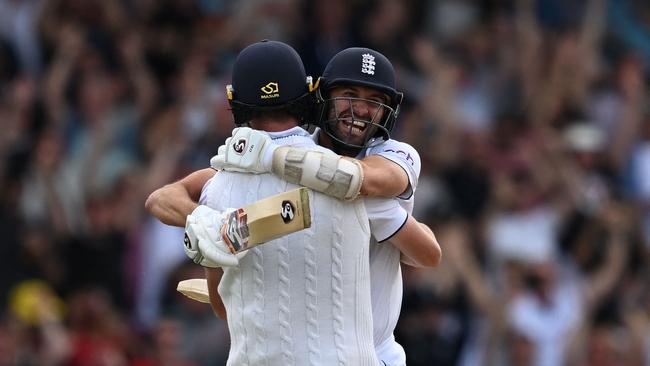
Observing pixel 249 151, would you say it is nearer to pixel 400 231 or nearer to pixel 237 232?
pixel 237 232

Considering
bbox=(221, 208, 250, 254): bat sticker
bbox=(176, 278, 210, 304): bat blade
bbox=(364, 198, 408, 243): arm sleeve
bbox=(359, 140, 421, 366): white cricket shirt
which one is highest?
bbox=(221, 208, 250, 254): bat sticker

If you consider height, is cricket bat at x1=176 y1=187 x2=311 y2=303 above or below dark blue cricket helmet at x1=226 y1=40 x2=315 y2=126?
below

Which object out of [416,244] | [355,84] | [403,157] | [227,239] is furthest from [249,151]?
[416,244]

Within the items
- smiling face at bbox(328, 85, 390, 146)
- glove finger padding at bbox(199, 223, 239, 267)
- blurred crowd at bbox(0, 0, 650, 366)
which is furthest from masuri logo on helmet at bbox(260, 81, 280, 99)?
blurred crowd at bbox(0, 0, 650, 366)

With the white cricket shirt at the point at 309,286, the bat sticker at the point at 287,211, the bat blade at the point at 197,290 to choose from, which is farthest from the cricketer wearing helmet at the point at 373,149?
the bat blade at the point at 197,290

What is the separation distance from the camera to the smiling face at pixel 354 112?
555 cm

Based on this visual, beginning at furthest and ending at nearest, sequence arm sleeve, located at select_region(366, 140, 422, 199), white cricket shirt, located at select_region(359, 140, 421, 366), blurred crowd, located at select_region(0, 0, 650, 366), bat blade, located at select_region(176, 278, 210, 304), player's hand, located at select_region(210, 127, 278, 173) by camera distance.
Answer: blurred crowd, located at select_region(0, 0, 650, 366) → bat blade, located at select_region(176, 278, 210, 304) → white cricket shirt, located at select_region(359, 140, 421, 366) → arm sleeve, located at select_region(366, 140, 422, 199) → player's hand, located at select_region(210, 127, 278, 173)

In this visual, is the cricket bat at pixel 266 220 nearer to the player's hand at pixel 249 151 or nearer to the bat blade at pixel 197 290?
the player's hand at pixel 249 151

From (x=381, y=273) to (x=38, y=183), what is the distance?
20.5 ft

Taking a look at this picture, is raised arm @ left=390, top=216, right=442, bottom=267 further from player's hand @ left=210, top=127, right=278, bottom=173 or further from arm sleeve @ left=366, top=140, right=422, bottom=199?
player's hand @ left=210, top=127, right=278, bottom=173

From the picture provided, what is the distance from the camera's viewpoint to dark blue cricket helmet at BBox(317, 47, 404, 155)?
555cm

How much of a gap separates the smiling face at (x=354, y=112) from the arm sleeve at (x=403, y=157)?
7 centimetres

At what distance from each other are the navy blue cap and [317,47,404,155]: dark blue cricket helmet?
0.11 m

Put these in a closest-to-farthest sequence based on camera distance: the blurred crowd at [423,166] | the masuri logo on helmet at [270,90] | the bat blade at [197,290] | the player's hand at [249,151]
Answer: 1. the player's hand at [249,151]
2. the masuri logo on helmet at [270,90]
3. the bat blade at [197,290]
4. the blurred crowd at [423,166]
